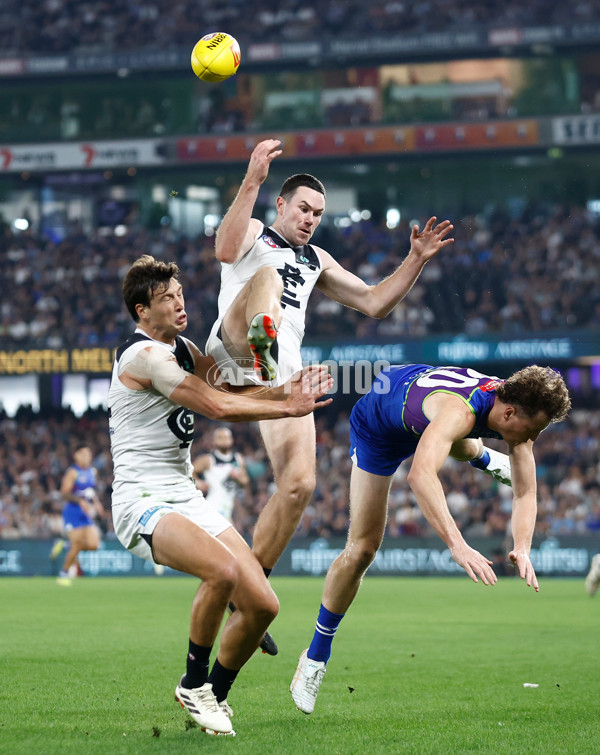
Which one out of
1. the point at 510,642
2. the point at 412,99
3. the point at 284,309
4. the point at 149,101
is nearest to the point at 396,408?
the point at 284,309

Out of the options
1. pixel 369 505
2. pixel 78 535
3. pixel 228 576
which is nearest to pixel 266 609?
pixel 228 576

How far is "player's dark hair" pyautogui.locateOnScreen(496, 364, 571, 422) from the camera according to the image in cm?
598

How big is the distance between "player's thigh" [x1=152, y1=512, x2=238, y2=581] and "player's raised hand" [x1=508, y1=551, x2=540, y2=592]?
151cm

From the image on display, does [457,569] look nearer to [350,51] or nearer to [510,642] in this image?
[510,642]

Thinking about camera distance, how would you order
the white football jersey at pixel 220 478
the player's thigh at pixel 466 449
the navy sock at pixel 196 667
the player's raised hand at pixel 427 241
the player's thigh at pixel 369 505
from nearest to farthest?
the navy sock at pixel 196 667 < the player's thigh at pixel 466 449 < the player's thigh at pixel 369 505 < the player's raised hand at pixel 427 241 < the white football jersey at pixel 220 478

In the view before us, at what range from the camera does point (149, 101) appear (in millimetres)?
34812

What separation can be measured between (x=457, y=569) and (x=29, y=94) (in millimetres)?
21861

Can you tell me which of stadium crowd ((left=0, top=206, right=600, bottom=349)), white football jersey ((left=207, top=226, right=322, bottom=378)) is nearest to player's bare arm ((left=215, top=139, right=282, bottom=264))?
white football jersey ((left=207, top=226, right=322, bottom=378))

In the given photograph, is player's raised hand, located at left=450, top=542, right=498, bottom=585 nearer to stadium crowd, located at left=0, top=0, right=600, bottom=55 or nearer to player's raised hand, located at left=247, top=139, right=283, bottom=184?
player's raised hand, located at left=247, top=139, right=283, bottom=184

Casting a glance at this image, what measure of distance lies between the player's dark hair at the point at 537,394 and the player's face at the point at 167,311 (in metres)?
1.89

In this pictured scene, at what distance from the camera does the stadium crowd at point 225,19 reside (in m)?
32.2

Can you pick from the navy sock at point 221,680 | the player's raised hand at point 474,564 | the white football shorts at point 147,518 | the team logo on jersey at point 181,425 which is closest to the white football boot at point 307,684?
the navy sock at point 221,680

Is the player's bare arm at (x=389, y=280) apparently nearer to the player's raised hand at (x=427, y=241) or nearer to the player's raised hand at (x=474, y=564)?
the player's raised hand at (x=427, y=241)

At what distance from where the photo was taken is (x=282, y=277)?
7.62 metres
